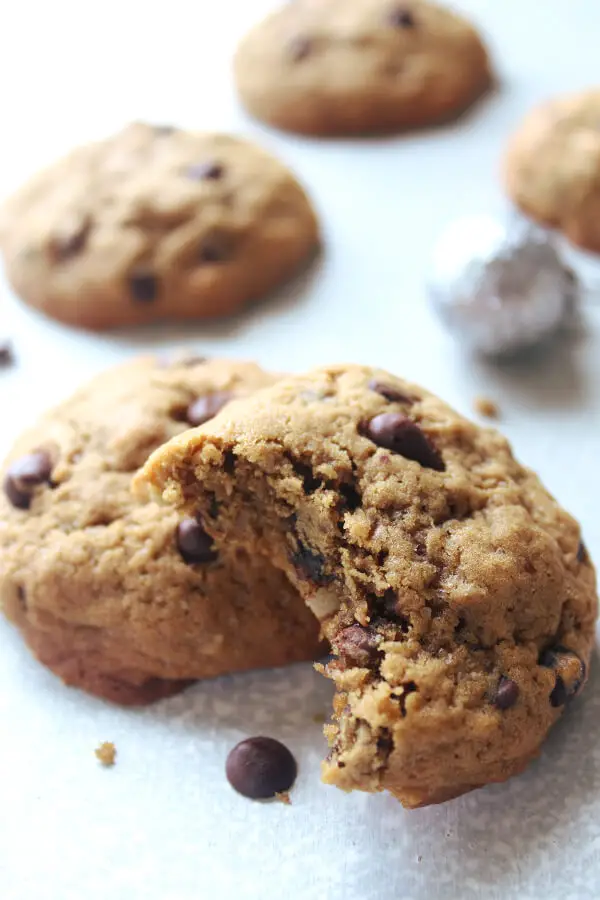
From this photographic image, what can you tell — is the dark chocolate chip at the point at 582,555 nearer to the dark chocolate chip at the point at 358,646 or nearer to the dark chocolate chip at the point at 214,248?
the dark chocolate chip at the point at 358,646

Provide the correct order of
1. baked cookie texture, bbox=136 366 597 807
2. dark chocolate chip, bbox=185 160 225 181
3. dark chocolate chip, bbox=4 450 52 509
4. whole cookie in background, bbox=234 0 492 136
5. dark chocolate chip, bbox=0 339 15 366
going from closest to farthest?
baked cookie texture, bbox=136 366 597 807
dark chocolate chip, bbox=4 450 52 509
dark chocolate chip, bbox=0 339 15 366
dark chocolate chip, bbox=185 160 225 181
whole cookie in background, bbox=234 0 492 136

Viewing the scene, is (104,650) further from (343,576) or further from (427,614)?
(427,614)

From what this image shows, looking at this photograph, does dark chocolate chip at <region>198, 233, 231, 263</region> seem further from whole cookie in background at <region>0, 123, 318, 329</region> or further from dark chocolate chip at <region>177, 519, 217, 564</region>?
dark chocolate chip at <region>177, 519, 217, 564</region>

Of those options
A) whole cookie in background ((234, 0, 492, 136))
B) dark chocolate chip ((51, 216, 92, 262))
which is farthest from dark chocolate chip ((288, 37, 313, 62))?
dark chocolate chip ((51, 216, 92, 262))

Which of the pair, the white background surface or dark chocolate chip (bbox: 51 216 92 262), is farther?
dark chocolate chip (bbox: 51 216 92 262)

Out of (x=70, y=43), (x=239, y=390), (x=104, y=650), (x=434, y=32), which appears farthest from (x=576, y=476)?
(x=70, y=43)

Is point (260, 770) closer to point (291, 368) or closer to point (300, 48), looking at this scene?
point (291, 368)
